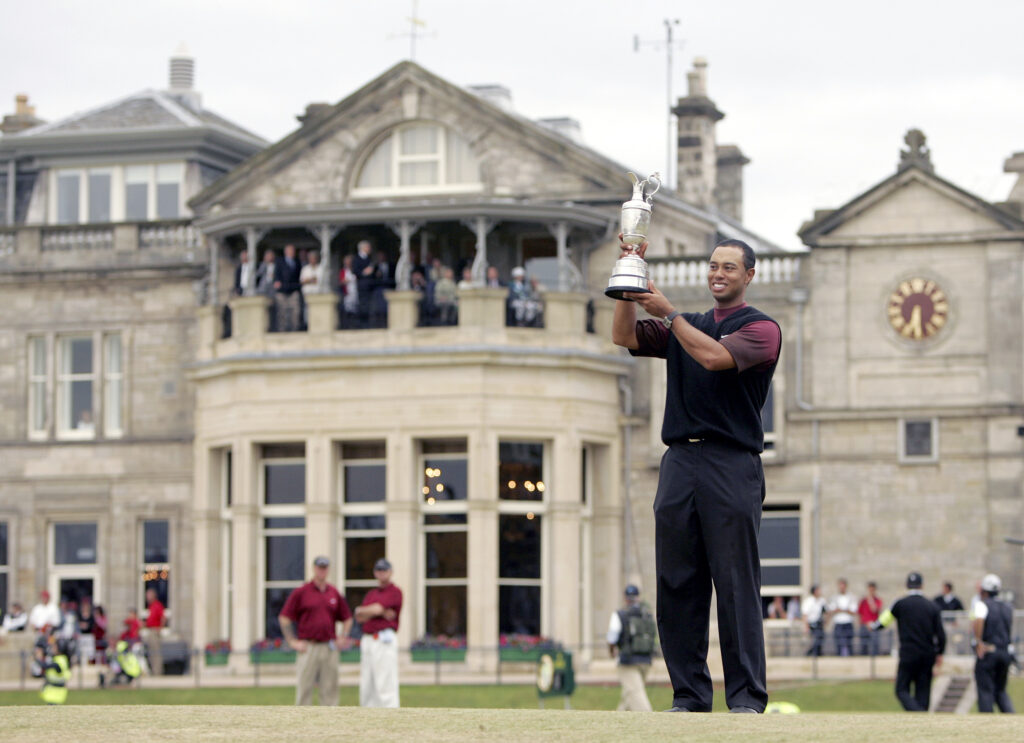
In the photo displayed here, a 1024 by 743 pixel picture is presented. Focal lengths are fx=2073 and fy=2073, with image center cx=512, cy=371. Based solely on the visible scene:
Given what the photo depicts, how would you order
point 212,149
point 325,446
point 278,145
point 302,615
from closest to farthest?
point 302,615, point 325,446, point 278,145, point 212,149

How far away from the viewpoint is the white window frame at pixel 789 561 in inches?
1426

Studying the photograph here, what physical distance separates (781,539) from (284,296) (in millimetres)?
9813

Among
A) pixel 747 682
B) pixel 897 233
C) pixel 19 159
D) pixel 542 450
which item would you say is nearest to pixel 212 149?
pixel 19 159

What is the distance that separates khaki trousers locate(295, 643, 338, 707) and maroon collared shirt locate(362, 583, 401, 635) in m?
0.46

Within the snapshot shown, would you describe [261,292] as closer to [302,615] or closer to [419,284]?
[419,284]

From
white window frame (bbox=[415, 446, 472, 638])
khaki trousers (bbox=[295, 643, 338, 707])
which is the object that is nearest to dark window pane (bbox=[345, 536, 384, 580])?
white window frame (bbox=[415, 446, 472, 638])

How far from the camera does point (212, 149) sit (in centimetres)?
4209

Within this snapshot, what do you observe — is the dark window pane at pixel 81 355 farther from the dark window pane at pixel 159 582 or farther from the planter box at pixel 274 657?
the planter box at pixel 274 657

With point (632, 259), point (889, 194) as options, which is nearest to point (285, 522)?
point (889, 194)

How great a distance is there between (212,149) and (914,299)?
14734 mm

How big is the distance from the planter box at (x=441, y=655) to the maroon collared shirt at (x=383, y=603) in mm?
13435

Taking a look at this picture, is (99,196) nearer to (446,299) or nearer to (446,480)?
(446,299)

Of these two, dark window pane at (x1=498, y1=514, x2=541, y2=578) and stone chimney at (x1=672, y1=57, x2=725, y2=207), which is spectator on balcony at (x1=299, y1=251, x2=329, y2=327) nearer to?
dark window pane at (x1=498, y1=514, x2=541, y2=578)

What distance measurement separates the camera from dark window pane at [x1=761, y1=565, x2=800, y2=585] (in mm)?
36344
